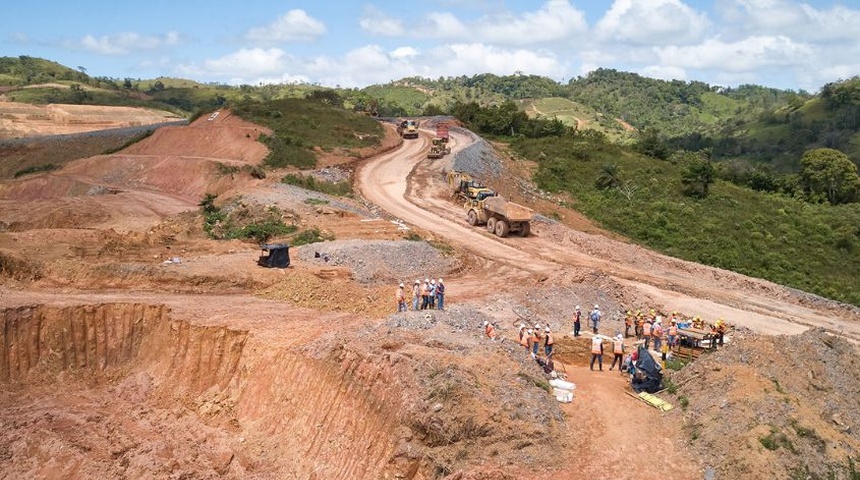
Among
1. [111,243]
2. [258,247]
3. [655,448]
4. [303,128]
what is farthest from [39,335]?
[303,128]

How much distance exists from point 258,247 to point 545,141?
3734 centimetres

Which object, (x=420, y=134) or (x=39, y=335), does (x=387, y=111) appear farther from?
(x=39, y=335)

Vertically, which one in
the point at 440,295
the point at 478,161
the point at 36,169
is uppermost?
the point at 478,161

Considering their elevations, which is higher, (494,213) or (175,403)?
(494,213)

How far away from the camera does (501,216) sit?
33500 mm

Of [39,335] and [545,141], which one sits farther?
[545,141]

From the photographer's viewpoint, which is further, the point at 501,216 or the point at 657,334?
the point at 501,216

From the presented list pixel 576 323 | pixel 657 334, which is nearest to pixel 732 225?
pixel 657 334

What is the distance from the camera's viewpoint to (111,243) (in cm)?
2741

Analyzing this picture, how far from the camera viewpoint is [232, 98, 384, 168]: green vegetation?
47.4m

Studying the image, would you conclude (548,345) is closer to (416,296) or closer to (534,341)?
(534,341)

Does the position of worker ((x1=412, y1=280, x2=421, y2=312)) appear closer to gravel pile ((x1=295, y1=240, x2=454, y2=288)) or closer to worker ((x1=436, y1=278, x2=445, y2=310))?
worker ((x1=436, y1=278, x2=445, y2=310))

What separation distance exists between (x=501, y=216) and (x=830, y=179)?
105ft

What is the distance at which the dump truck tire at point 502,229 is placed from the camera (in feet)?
109
